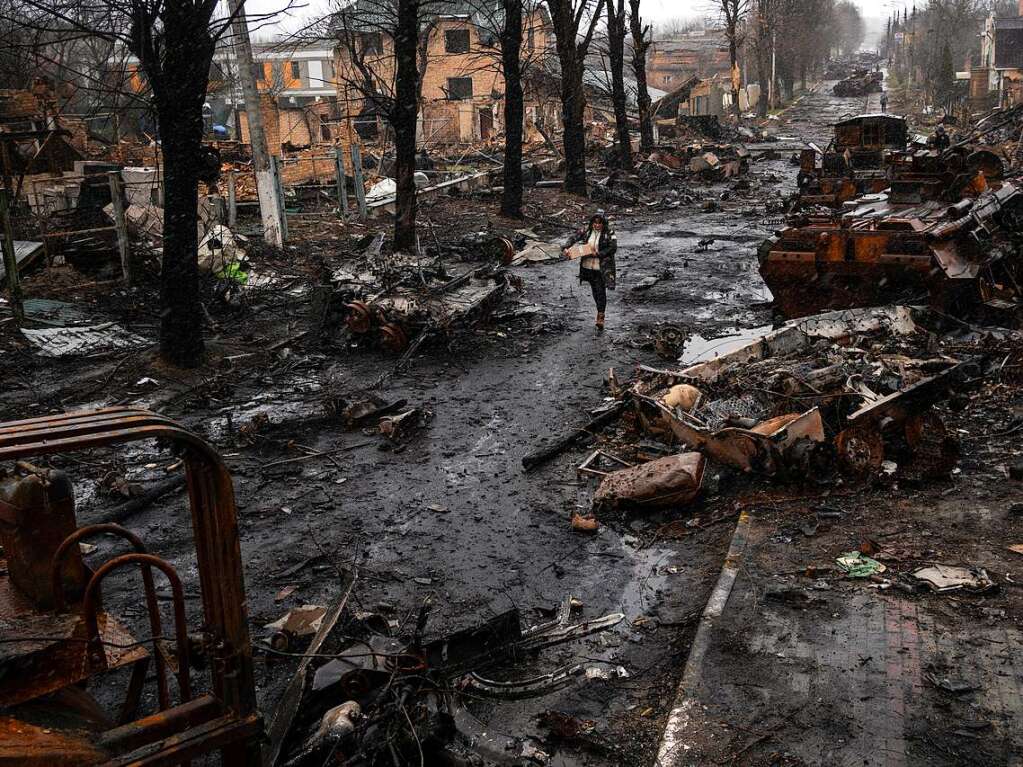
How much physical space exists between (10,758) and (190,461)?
3.43 ft

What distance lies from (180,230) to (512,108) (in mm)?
12258

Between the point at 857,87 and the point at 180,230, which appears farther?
the point at 857,87

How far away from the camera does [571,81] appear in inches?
967

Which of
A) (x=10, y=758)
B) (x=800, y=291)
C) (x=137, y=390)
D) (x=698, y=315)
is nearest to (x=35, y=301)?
(x=137, y=390)

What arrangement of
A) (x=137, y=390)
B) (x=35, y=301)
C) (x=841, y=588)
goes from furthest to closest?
(x=35, y=301)
(x=137, y=390)
(x=841, y=588)

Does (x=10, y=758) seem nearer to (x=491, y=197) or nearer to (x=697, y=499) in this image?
(x=697, y=499)

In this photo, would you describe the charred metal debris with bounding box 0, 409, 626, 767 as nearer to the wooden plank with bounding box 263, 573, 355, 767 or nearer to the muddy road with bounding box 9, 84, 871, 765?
the wooden plank with bounding box 263, 573, 355, 767

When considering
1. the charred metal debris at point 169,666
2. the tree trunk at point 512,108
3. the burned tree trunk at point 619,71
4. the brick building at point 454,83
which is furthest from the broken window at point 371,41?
the charred metal debris at point 169,666

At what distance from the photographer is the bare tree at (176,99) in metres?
10.1

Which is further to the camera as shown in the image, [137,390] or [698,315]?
[698,315]

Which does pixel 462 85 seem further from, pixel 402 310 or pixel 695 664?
pixel 695 664

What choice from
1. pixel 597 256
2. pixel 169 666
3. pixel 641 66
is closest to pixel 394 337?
pixel 597 256

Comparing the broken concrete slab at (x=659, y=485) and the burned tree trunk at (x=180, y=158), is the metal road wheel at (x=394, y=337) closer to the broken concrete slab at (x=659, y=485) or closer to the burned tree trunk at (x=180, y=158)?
the burned tree trunk at (x=180, y=158)

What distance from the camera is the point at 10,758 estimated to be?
104 inches
